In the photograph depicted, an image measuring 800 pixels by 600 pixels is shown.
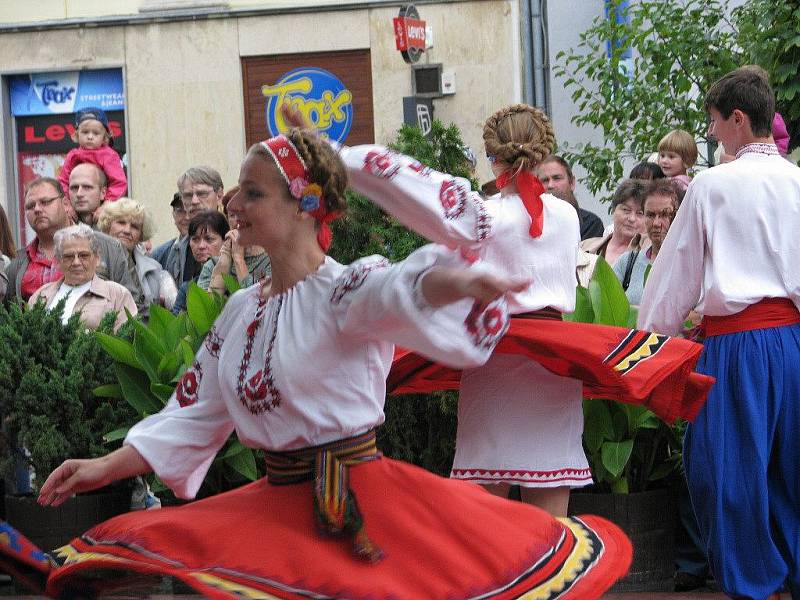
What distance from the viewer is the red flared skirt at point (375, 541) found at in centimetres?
336

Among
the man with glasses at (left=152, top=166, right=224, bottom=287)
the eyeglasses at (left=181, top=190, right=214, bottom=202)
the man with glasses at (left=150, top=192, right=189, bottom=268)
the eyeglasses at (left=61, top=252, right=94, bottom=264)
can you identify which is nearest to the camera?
the eyeglasses at (left=61, top=252, right=94, bottom=264)

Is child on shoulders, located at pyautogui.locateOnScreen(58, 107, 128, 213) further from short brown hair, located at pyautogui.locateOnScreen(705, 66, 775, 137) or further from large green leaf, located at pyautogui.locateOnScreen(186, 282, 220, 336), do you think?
short brown hair, located at pyautogui.locateOnScreen(705, 66, 775, 137)

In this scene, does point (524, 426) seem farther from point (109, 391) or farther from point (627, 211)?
point (627, 211)

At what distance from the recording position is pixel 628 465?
6.65m

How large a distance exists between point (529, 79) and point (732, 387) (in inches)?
462

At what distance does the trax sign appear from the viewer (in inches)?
623

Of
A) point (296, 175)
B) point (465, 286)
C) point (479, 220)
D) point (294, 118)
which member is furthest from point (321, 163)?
point (479, 220)

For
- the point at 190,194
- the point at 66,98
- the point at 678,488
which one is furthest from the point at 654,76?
the point at 66,98

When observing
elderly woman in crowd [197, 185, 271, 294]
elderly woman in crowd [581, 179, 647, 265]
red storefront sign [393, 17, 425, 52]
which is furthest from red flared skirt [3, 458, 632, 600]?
red storefront sign [393, 17, 425, 52]

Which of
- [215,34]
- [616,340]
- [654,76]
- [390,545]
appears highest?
[215,34]

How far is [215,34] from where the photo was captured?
17.1 meters

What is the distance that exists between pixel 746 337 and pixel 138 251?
4.79m

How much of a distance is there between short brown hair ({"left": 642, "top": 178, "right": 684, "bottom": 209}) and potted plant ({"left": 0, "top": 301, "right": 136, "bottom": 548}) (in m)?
2.88

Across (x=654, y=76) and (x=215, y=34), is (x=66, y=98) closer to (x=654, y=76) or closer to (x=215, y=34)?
(x=215, y=34)
